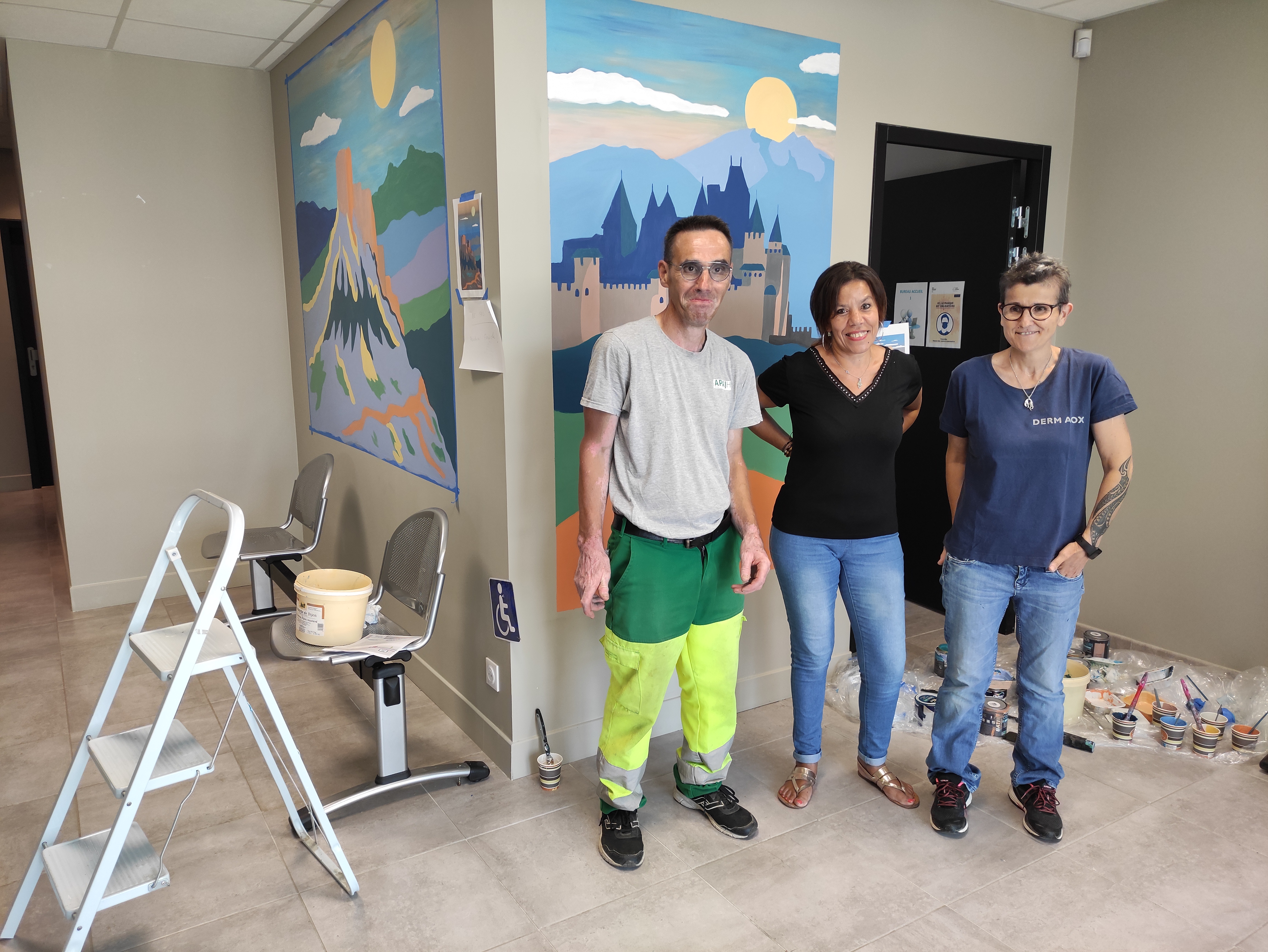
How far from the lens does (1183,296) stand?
3539 millimetres

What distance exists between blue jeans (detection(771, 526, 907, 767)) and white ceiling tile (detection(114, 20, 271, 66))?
3.32 meters

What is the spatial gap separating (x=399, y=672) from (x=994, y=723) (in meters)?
2.02

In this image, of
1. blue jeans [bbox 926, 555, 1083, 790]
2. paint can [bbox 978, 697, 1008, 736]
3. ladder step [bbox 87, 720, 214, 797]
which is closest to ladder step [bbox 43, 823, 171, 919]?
ladder step [bbox 87, 720, 214, 797]

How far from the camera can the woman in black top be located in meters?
2.42

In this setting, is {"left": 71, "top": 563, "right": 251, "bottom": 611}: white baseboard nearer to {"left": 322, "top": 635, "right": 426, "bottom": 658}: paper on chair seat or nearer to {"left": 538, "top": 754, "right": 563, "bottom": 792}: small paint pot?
{"left": 322, "top": 635, "right": 426, "bottom": 658}: paper on chair seat

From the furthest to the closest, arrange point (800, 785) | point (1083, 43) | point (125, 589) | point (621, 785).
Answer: point (125, 589) → point (1083, 43) → point (800, 785) → point (621, 785)

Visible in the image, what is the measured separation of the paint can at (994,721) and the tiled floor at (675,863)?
0.43 ft

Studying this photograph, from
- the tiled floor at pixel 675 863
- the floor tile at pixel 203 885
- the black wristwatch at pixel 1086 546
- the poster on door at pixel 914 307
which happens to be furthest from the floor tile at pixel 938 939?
the poster on door at pixel 914 307

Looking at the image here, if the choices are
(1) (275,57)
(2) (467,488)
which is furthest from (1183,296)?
(1) (275,57)

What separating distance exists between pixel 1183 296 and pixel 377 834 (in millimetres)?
3532

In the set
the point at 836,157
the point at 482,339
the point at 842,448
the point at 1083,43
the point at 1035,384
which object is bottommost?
the point at 842,448

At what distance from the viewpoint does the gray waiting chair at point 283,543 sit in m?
3.86

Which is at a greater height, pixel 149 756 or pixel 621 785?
pixel 149 756

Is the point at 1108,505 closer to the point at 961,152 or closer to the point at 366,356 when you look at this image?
the point at 961,152
